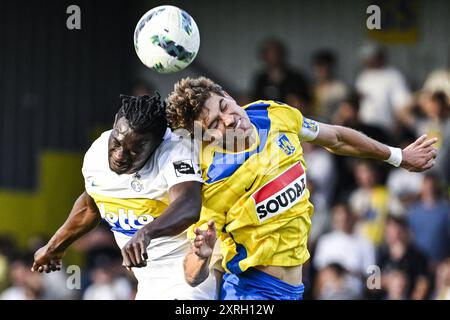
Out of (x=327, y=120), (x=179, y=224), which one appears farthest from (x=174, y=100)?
(x=327, y=120)

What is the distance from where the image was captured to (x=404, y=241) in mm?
11078

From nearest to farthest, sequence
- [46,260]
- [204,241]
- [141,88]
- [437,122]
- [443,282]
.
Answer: [204,241] < [46,260] < [443,282] < [437,122] < [141,88]

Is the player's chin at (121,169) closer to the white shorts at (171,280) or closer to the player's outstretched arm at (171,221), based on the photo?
the player's outstretched arm at (171,221)

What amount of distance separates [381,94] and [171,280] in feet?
21.3

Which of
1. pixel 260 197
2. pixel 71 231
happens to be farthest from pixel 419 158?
pixel 71 231

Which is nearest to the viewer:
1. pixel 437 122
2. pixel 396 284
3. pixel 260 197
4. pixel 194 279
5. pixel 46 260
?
pixel 194 279

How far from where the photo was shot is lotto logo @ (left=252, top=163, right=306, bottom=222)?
21.8 ft

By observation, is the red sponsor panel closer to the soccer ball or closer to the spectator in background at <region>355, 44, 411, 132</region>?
the soccer ball

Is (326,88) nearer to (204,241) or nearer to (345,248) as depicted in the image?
(345,248)

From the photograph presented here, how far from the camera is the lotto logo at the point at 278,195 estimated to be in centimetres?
663

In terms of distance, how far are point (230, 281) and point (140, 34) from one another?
1.78 m

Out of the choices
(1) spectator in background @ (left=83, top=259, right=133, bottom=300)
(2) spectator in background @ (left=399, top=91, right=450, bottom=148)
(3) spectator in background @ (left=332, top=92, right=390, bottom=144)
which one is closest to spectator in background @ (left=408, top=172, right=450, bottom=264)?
(2) spectator in background @ (left=399, top=91, right=450, bottom=148)

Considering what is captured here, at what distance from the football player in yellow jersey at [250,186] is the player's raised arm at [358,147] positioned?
5cm

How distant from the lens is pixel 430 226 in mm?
11289
